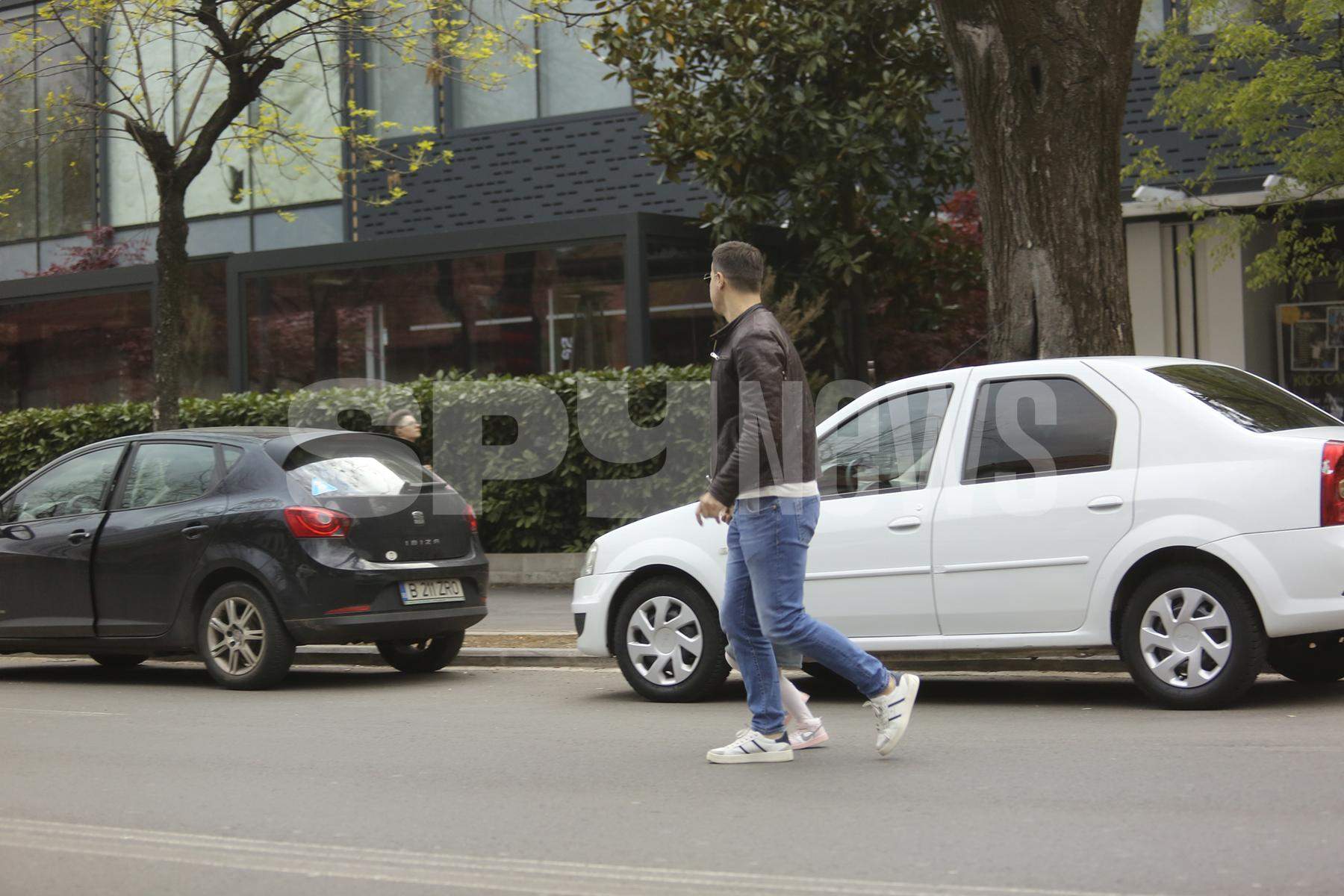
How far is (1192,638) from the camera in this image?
292 inches

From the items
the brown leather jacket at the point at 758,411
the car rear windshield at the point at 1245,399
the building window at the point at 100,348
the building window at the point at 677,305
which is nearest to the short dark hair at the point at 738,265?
the brown leather jacket at the point at 758,411

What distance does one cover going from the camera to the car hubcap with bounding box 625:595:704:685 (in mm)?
8672

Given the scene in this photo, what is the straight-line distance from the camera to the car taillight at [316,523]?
9766 mm

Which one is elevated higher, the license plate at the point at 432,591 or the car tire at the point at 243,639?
the license plate at the point at 432,591

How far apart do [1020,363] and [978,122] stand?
11.5 ft

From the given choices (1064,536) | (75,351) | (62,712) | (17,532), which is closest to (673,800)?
(1064,536)

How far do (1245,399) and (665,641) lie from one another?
325 centimetres

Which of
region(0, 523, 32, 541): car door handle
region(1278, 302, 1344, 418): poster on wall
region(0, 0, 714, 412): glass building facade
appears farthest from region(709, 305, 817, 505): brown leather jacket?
region(1278, 302, 1344, 418): poster on wall

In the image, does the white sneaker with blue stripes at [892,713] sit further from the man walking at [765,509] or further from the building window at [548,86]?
the building window at [548,86]

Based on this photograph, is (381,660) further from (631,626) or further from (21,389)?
(21,389)

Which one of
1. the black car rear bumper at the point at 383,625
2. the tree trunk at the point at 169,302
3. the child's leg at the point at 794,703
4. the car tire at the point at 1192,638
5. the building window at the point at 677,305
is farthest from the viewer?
the building window at the point at 677,305

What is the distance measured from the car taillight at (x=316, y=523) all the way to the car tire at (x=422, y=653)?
4.31ft

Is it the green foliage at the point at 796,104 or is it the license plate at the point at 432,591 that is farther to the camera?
the green foliage at the point at 796,104

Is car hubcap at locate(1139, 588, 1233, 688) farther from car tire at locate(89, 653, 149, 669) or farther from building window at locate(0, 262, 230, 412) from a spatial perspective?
building window at locate(0, 262, 230, 412)
